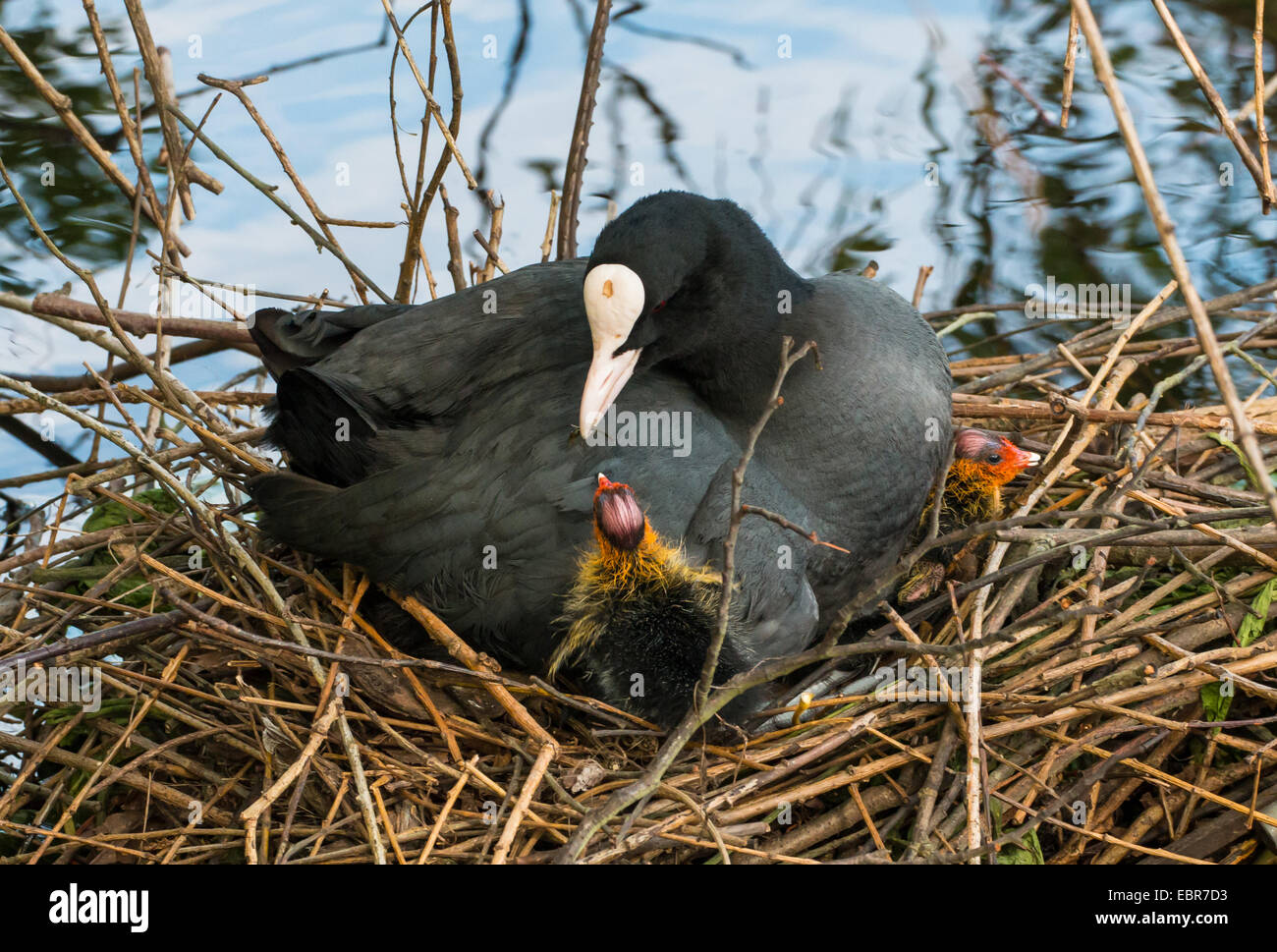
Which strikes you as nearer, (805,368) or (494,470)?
(494,470)

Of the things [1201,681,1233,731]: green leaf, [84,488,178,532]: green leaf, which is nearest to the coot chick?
[1201,681,1233,731]: green leaf

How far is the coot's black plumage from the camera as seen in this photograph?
2.26m

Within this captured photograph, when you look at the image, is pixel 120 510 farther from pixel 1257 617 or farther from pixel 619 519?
pixel 1257 617

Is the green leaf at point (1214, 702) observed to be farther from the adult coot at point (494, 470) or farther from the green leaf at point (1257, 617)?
the adult coot at point (494, 470)

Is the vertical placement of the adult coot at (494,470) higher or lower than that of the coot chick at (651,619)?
higher

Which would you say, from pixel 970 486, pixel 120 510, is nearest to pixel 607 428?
pixel 970 486

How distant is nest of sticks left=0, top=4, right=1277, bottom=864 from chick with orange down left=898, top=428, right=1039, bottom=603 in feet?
0.15

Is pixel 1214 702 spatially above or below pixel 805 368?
below

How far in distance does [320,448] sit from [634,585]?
0.77 meters

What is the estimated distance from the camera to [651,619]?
219cm

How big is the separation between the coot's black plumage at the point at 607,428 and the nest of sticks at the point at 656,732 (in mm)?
142

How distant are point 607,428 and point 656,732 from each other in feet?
1.84

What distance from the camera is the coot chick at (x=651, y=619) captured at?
2.15 metres

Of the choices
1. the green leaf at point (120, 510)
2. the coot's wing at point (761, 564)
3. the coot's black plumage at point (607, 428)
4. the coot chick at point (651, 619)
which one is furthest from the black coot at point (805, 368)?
the green leaf at point (120, 510)
